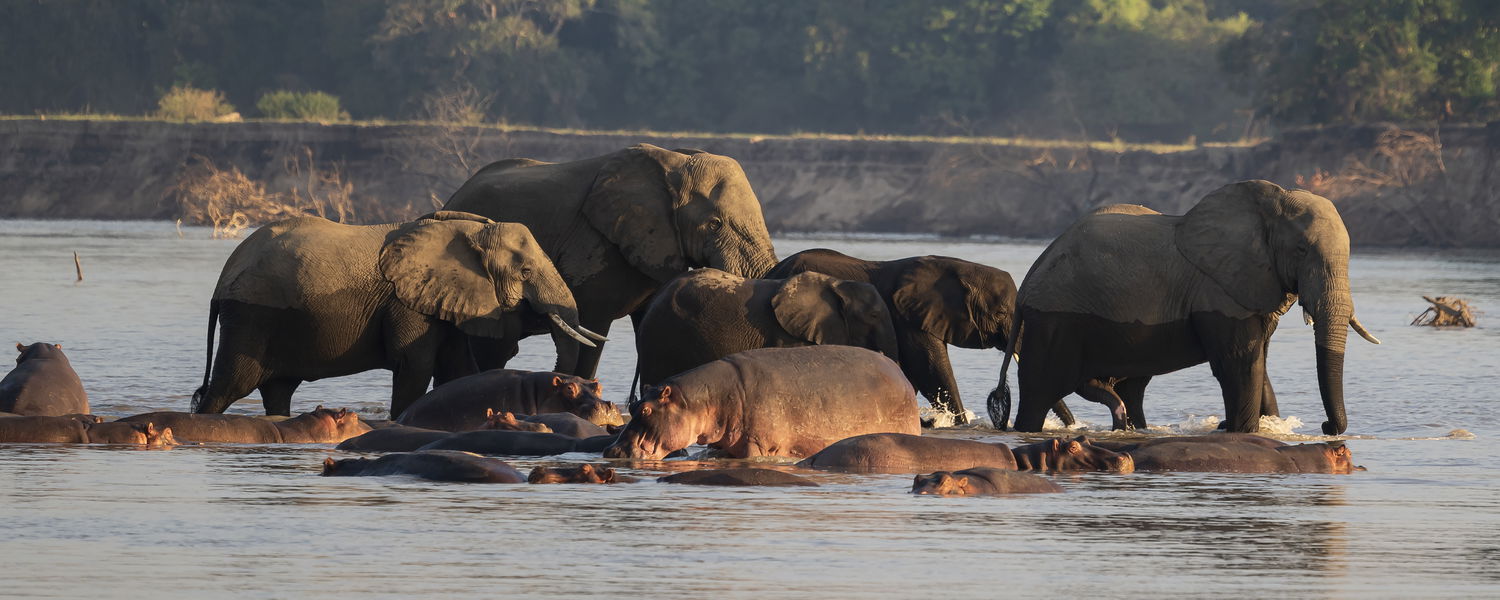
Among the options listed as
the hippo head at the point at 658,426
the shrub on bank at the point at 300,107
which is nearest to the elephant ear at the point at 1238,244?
the hippo head at the point at 658,426

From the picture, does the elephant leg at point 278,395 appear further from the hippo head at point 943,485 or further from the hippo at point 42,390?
the hippo head at point 943,485

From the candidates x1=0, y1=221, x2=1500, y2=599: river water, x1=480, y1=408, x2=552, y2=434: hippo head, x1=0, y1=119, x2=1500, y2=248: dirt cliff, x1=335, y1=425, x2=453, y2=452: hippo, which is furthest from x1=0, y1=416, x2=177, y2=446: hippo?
x1=0, y1=119, x2=1500, y2=248: dirt cliff

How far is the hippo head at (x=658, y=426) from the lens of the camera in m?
13.6

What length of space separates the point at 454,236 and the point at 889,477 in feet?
16.8

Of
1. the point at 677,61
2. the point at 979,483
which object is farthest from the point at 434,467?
the point at 677,61

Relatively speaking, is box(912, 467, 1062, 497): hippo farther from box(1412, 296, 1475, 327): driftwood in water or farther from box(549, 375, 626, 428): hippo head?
box(1412, 296, 1475, 327): driftwood in water

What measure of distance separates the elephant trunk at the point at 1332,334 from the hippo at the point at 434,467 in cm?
644

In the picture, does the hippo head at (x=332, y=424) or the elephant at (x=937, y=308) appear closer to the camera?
the hippo head at (x=332, y=424)

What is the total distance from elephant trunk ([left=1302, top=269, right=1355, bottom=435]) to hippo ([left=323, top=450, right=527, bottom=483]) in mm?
6442

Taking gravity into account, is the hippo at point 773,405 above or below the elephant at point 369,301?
below

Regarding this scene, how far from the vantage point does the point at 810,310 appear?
55.6 ft

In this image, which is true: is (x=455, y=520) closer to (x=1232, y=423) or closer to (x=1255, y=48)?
(x=1232, y=423)

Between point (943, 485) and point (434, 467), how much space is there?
2.57 meters

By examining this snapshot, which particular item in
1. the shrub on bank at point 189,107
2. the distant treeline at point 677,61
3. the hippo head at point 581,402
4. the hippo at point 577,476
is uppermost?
the distant treeline at point 677,61
